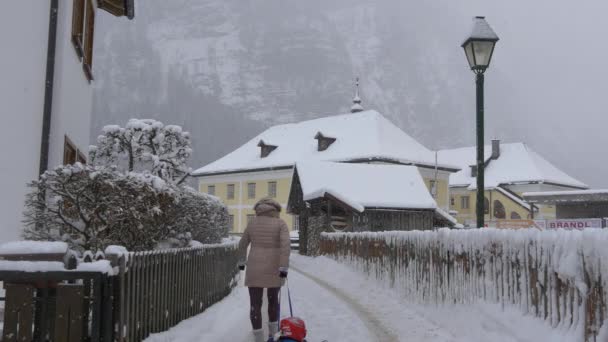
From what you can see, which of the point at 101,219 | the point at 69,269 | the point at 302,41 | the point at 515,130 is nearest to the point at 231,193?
the point at 101,219

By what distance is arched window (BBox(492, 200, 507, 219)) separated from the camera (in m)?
62.1

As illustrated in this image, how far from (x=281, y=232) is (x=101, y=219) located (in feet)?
10.5

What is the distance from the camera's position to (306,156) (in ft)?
180

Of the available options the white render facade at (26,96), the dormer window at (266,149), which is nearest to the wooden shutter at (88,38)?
the white render facade at (26,96)

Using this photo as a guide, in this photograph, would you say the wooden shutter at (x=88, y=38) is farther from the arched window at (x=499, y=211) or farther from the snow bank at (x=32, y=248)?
the arched window at (x=499, y=211)

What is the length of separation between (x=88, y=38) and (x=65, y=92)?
3600mm

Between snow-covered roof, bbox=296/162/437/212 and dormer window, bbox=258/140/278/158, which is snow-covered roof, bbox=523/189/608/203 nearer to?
snow-covered roof, bbox=296/162/437/212

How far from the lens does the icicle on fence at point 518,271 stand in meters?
5.75

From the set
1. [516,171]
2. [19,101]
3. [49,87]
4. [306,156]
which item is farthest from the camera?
[516,171]

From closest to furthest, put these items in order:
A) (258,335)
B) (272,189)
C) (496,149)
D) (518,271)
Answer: (518,271) < (258,335) < (272,189) < (496,149)

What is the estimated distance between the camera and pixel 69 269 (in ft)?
19.7

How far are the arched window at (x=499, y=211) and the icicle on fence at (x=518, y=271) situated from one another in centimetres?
5173

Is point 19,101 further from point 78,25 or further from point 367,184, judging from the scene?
point 367,184

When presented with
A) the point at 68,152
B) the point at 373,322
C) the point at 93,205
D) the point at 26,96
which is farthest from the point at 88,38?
the point at 373,322
